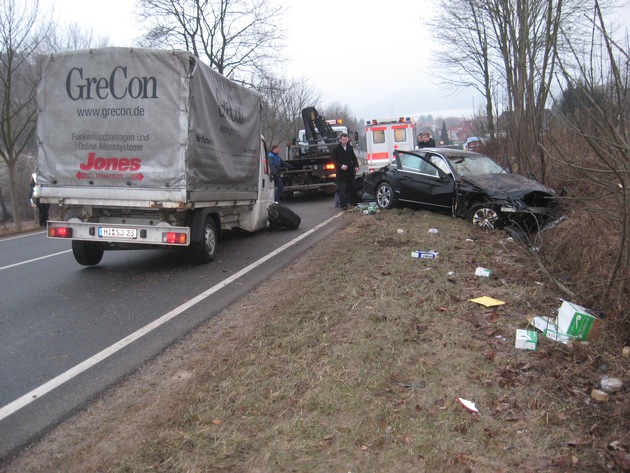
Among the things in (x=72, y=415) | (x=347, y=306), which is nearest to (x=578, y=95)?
(x=347, y=306)

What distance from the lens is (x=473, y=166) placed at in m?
10.6

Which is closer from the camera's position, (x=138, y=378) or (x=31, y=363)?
(x=138, y=378)

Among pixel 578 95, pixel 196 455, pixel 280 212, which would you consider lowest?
pixel 196 455

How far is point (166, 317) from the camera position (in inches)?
211

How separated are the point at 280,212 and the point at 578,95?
6.87 m

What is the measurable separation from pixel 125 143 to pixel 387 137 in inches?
632

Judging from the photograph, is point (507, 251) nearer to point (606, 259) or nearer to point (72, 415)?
point (606, 259)

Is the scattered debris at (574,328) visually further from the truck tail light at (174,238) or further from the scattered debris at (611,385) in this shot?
the truck tail light at (174,238)

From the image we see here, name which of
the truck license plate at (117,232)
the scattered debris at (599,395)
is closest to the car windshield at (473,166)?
the truck license plate at (117,232)

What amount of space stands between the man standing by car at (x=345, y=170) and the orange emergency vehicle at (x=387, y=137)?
7.50 m

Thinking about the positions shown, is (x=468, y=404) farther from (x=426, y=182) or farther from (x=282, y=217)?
(x=426, y=182)

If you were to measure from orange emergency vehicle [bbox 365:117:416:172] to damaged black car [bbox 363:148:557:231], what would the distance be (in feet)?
29.5

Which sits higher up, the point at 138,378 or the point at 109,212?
the point at 109,212

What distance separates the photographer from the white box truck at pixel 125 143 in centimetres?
671
